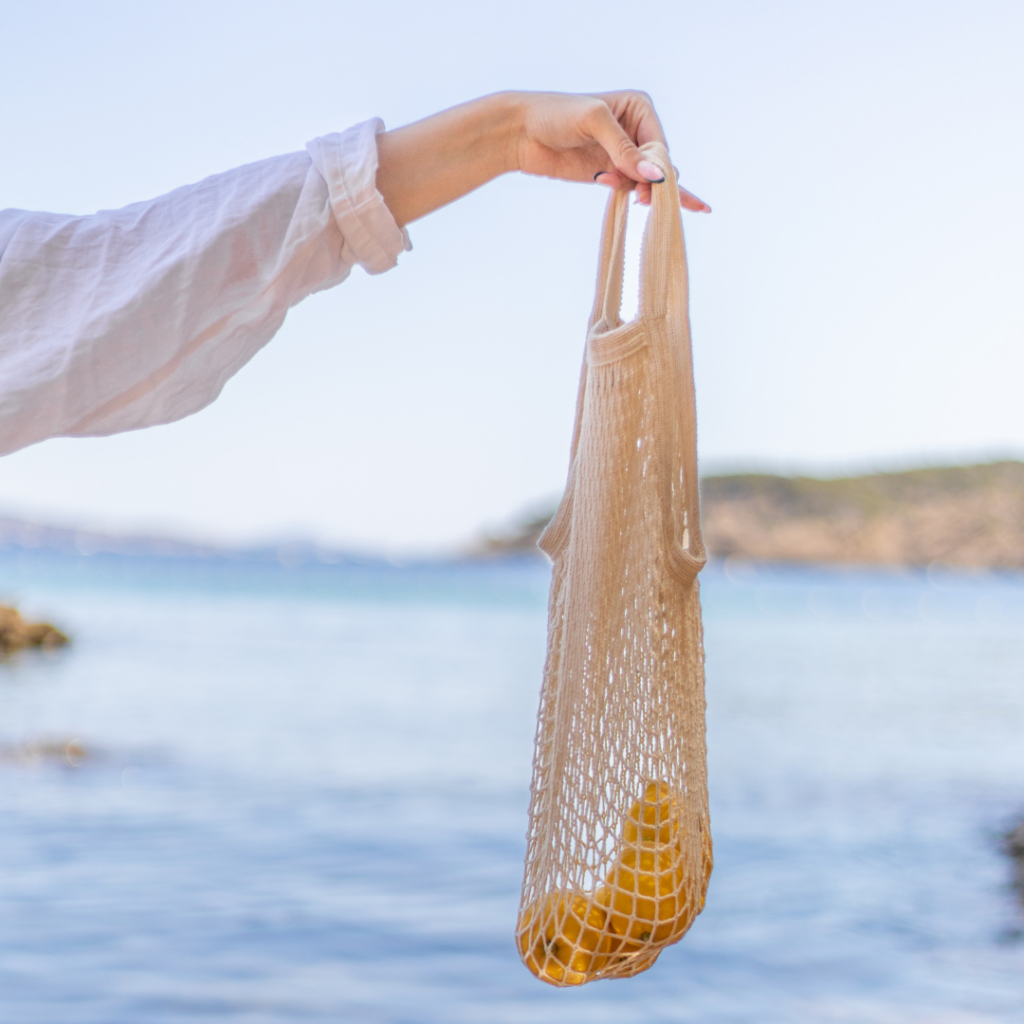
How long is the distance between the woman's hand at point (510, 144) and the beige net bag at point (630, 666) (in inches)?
2.1

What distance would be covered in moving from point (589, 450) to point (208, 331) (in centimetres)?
32

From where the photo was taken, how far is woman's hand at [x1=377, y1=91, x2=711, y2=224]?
72cm

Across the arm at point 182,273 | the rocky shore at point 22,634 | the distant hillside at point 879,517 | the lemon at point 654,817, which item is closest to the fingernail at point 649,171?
the arm at point 182,273

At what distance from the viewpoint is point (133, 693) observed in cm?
827

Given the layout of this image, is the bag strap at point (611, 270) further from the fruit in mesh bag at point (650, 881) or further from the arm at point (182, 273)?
the fruit in mesh bag at point (650, 881)

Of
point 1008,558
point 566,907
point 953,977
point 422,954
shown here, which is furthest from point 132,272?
point 1008,558

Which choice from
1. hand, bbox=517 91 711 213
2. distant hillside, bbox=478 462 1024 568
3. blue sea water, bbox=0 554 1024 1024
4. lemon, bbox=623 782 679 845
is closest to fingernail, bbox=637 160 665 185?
hand, bbox=517 91 711 213

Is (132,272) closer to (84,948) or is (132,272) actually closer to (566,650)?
(566,650)

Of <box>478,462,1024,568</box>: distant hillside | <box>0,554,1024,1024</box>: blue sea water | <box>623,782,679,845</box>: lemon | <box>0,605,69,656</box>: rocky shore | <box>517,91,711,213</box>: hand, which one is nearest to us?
<box>517,91,711,213</box>: hand

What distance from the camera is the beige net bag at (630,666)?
2.78ft

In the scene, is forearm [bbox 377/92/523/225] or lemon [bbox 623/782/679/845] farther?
lemon [bbox 623/782/679/845]

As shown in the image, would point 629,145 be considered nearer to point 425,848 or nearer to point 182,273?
point 182,273

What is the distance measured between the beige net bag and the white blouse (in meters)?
0.25

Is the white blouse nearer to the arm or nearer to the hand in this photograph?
the arm
